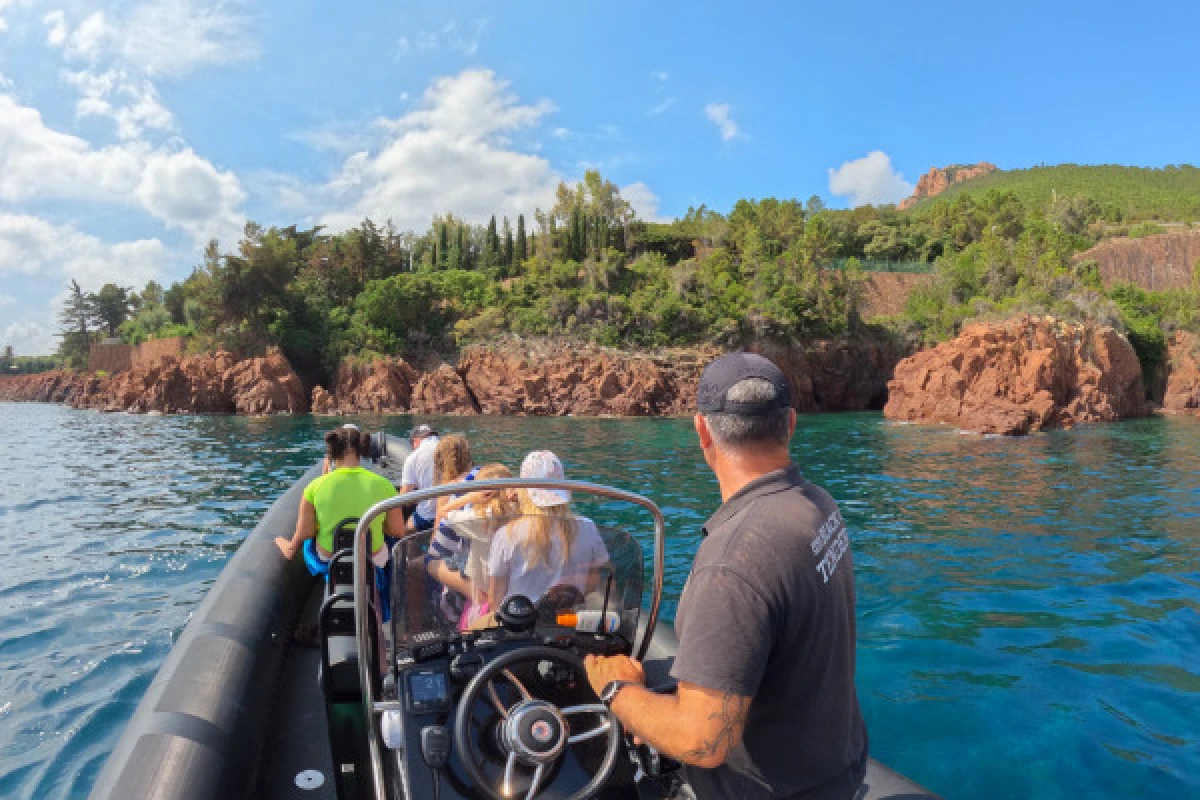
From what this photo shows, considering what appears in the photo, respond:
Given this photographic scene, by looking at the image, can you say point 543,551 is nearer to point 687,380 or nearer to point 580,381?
point 580,381

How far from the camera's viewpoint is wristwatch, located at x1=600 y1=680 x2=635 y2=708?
77.7 inches

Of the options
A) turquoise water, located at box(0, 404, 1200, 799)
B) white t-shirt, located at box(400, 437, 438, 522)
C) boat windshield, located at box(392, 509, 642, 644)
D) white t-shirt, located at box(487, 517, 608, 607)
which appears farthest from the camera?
white t-shirt, located at box(400, 437, 438, 522)

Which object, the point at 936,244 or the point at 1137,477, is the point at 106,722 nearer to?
the point at 1137,477

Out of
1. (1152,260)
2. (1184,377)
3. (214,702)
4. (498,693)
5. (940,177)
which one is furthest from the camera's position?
(940,177)

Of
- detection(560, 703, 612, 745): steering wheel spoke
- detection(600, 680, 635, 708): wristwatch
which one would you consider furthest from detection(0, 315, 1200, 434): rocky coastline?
detection(600, 680, 635, 708): wristwatch

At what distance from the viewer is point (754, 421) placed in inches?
74.9

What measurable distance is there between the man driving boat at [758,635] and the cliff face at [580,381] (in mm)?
35789

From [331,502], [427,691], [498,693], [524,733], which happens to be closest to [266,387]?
[331,502]

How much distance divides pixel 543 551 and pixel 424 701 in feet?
2.42

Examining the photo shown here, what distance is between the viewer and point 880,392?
4497cm

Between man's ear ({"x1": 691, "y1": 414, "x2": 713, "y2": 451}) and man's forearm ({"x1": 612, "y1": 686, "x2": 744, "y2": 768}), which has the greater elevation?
man's ear ({"x1": 691, "y1": 414, "x2": 713, "y2": 451})

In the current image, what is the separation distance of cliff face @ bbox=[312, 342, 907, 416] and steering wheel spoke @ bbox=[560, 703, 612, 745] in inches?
1397

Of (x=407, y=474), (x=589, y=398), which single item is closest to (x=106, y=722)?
(x=407, y=474)

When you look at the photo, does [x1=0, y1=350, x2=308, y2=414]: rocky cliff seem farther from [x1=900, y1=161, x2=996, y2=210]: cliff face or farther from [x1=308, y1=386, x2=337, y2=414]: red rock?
[x1=900, y1=161, x2=996, y2=210]: cliff face
